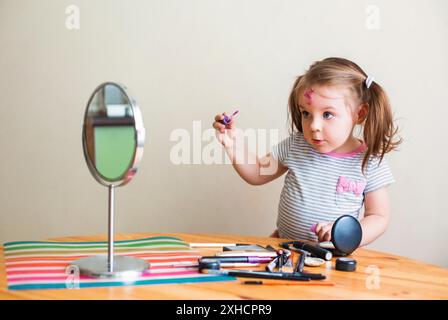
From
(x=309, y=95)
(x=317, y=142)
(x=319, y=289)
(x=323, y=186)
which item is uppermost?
(x=309, y=95)

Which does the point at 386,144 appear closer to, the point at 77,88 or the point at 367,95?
the point at 367,95

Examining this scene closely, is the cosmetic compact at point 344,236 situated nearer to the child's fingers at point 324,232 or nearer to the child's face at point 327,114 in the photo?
the child's fingers at point 324,232

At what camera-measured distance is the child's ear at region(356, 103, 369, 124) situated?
4.87 feet

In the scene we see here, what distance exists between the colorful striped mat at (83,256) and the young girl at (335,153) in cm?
39

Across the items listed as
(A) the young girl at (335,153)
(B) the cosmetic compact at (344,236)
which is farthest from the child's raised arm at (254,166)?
(B) the cosmetic compact at (344,236)

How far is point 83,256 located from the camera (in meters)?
1.08

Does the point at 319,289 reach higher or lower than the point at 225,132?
Result: lower

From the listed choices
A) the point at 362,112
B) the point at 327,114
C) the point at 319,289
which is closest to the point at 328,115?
the point at 327,114

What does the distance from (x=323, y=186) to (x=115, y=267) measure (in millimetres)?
675

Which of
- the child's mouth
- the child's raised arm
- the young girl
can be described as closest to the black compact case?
the young girl

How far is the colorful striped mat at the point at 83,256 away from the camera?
918 mm

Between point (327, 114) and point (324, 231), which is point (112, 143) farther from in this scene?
point (327, 114)

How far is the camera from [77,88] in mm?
2062

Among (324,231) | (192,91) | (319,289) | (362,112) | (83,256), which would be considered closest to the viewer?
(319,289)
